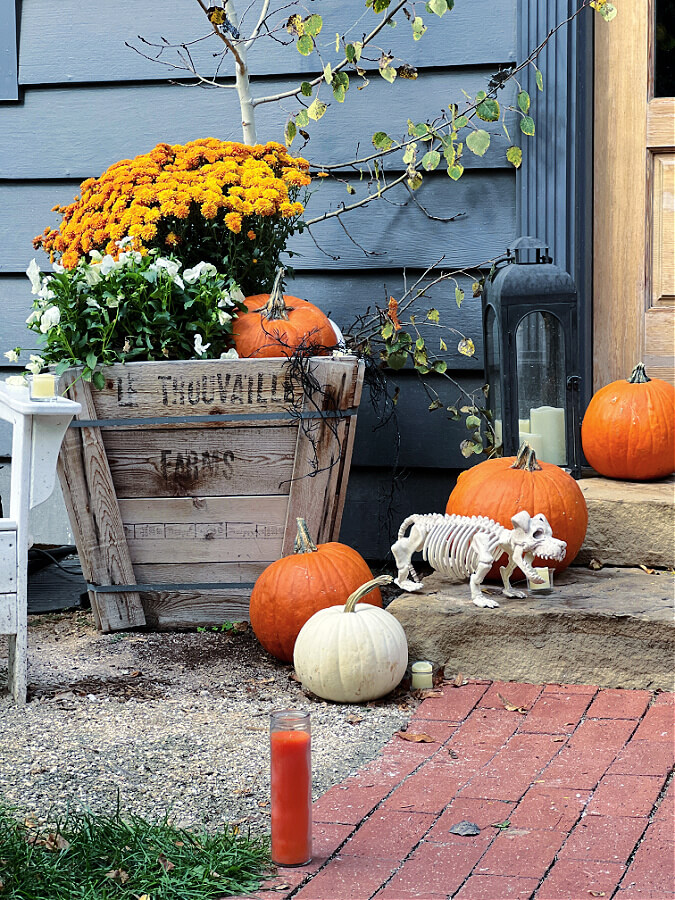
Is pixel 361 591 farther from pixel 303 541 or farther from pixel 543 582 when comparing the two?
pixel 543 582

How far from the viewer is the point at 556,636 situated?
113 inches

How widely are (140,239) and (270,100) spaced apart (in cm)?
94

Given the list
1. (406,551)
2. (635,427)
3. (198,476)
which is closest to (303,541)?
(406,551)

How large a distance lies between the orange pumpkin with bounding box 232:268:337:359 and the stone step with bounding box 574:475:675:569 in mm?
1013

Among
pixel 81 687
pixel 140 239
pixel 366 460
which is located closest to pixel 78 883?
pixel 81 687

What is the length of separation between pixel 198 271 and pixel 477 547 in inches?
49.7

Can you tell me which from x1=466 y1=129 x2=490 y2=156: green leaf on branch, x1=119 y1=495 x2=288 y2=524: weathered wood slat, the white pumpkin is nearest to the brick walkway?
the white pumpkin

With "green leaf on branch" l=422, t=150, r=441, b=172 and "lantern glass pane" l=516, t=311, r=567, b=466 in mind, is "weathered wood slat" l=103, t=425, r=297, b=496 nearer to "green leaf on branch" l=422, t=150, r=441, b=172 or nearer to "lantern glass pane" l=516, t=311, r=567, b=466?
"lantern glass pane" l=516, t=311, r=567, b=466

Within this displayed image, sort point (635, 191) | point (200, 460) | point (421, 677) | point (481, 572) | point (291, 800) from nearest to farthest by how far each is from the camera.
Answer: point (291, 800), point (421, 677), point (481, 572), point (200, 460), point (635, 191)

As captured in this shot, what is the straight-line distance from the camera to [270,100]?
395 centimetres

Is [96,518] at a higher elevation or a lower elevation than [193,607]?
higher

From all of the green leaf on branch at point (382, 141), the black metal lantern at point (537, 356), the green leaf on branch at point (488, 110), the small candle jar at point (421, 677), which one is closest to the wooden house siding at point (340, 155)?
the green leaf on branch at point (382, 141)

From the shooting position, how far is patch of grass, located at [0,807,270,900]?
1797 millimetres

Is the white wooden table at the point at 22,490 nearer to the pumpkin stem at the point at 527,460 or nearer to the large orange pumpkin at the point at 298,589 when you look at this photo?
the large orange pumpkin at the point at 298,589
